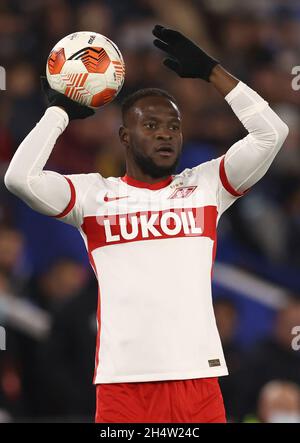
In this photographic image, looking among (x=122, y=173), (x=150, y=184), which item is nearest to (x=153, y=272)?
(x=150, y=184)

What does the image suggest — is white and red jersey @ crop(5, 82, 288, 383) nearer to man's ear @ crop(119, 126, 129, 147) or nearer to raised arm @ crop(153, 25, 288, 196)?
raised arm @ crop(153, 25, 288, 196)

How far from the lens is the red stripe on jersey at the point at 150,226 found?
5094 mm

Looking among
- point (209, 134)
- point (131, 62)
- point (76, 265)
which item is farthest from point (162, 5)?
point (76, 265)

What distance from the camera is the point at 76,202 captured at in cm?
521

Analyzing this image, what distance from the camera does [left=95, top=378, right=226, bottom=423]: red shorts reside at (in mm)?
4941

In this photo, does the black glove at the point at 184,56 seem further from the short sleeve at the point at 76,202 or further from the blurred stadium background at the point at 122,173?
the blurred stadium background at the point at 122,173

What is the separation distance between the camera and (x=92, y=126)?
961 cm

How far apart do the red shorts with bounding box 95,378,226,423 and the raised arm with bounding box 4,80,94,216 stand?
2.68 feet

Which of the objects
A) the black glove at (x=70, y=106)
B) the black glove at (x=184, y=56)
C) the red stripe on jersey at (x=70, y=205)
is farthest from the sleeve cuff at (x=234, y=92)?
the red stripe on jersey at (x=70, y=205)

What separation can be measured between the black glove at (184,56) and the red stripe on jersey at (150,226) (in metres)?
0.60

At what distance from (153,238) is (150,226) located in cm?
6

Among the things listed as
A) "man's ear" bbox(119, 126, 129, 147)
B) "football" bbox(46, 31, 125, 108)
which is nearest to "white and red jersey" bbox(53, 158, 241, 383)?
"man's ear" bbox(119, 126, 129, 147)

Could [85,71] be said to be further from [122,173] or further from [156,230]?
[122,173]

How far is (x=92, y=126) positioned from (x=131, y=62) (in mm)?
950
